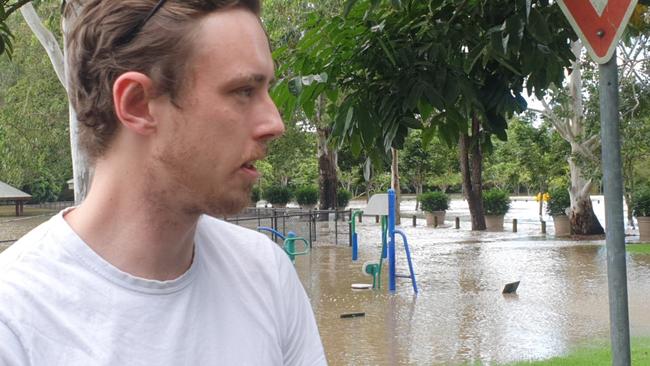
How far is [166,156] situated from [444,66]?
7.43 ft

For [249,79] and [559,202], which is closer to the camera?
[249,79]

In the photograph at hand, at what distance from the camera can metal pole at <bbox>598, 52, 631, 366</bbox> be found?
313cm

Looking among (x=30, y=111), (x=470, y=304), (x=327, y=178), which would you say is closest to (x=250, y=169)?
(x=470, y=304)

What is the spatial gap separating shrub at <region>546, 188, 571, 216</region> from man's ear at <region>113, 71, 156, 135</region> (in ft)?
85.7

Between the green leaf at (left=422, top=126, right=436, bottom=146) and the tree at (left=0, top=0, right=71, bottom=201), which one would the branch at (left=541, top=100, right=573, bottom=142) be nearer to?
the tree at (left=0, top=0, right=71, bottom=201)

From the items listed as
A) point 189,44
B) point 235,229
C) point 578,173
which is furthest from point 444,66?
point 578,173

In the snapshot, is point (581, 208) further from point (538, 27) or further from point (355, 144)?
point (538, 27)

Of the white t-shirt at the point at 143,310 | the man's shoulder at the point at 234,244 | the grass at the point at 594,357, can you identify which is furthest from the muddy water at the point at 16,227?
the white t-shirt at the point at 143,310

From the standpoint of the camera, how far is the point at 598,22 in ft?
10.3

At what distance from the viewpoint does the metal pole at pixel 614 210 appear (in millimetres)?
3131

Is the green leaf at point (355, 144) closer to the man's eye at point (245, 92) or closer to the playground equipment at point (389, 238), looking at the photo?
the man's eye at point (245, 92)

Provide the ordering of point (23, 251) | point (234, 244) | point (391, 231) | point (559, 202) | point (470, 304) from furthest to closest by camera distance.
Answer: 1. point (559, 202)
2. point (391, 231)
3. point (470, 304)
4. point (234, 244)
5. point (23, 251)

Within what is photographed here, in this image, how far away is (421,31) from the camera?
345 centimetres

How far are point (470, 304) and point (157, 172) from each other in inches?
428
